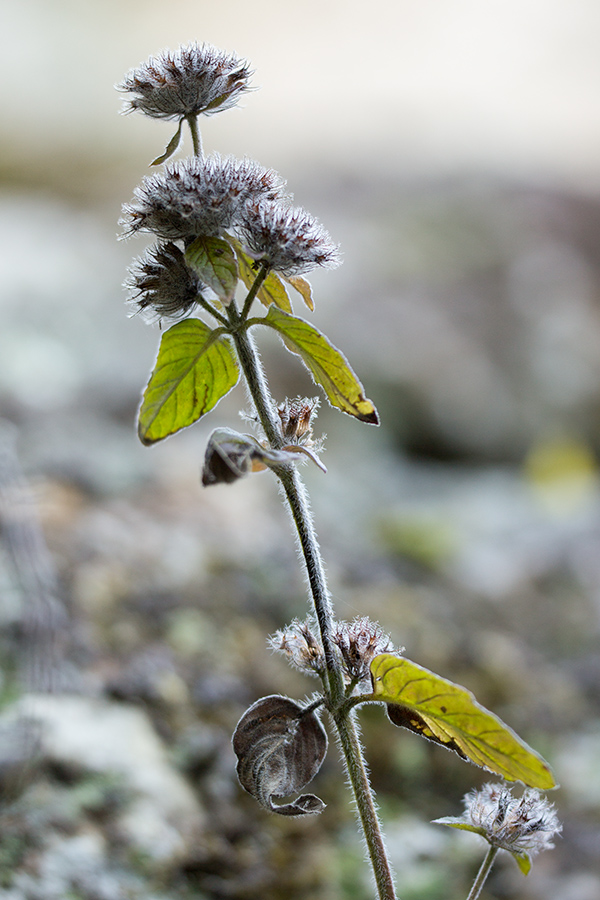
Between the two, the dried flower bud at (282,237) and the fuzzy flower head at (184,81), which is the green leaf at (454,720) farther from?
the fuzzy flower head at (184,81)

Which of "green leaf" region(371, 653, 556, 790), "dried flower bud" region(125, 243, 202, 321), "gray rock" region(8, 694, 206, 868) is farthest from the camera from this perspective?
"gray rock" region(8, 694, 206, 868)

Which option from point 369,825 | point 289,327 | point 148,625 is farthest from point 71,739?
point 289,327

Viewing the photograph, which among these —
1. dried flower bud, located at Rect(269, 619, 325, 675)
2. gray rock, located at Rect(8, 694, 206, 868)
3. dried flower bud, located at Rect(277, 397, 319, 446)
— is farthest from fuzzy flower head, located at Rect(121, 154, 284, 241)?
gray rock, located at Rect(8, 694, 206, 868)

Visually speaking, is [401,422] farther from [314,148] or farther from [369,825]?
[314,148]

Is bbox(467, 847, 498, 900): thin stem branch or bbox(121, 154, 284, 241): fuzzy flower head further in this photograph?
bbox(467, 847, 498, 900): thin stem branch

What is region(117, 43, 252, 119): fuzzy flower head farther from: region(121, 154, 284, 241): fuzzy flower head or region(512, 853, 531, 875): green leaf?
region(512, 853, 531, 875): green leaf

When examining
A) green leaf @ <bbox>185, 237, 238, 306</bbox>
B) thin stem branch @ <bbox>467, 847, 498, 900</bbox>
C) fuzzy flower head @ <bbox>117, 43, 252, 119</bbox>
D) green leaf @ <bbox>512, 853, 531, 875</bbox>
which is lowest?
thin stem branch @ <bbox>467, 847, 498, 900</bbox>

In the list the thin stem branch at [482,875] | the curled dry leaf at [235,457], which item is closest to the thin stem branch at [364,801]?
the thin stem branch at [482,875]
